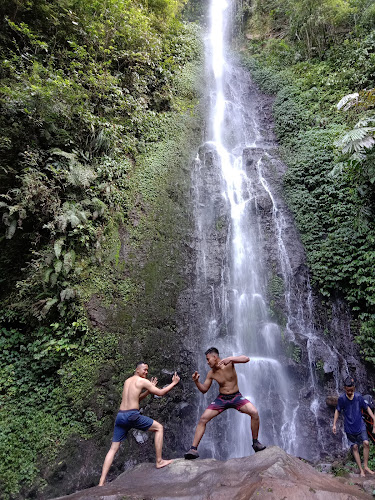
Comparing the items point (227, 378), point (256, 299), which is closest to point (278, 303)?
point (256, 299)

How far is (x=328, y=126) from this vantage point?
1124 cm

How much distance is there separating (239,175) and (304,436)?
820 cm

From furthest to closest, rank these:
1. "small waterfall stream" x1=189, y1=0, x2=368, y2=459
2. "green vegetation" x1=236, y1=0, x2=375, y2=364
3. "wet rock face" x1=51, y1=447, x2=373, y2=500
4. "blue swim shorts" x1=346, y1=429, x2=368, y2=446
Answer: "green vegetation" x1=236, y1=0, x2=375, y2=364, "small waterfall stream" x1=189, y1=0, x2=368, y2=459, "blue swim shorts" x1=346, y1=429, x2=368, y2=446, "wet rock face" x1=51, y1=447, x2=373, y2=500

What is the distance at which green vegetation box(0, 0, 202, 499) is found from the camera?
19.2 feet

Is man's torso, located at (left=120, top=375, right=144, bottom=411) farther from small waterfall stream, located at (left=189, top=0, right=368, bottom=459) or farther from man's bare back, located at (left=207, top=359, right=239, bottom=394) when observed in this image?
small waterfall stream, located at (left=189, top=0, right=368, bottom=459)

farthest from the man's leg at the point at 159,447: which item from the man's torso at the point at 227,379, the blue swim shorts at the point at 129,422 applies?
the man's torso at the point at 227,379

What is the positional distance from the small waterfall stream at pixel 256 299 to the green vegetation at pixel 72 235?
113 cm

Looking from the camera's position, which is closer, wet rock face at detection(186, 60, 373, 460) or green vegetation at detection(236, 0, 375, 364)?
wet rock face at detection(186, 60, 373, 460)

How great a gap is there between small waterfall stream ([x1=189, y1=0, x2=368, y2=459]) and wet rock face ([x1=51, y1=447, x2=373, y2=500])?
2866 millimetres

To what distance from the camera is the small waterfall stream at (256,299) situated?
6.58 meters

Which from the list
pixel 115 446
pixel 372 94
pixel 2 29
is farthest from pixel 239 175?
pixel 115 446

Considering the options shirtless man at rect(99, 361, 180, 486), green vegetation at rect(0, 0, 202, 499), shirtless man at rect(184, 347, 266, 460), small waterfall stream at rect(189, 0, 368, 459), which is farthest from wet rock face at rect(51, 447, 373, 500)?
small waterfall stream at rect(189, 0, 368, 459)

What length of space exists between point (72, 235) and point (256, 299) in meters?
5.20

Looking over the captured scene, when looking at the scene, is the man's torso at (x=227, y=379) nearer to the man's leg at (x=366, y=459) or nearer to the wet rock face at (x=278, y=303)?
the man's leg at (x=366, y=459)
